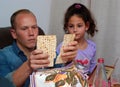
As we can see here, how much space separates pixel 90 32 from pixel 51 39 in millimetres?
1210

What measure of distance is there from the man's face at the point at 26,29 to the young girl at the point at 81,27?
607mm

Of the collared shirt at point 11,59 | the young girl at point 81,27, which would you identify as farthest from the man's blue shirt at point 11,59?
the young girl at point 81,27

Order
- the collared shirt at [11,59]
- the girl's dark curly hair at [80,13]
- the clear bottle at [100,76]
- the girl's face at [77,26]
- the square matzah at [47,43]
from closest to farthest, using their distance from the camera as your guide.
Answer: the square matzah at [47,43] < the clear bottle at [100,76] < the collared shirt at [11,59] < the girl's face at [77,26] < the girl's dark curly hair at [80,13]

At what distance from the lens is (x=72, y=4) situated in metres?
2.22

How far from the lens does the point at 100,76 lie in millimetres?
1106

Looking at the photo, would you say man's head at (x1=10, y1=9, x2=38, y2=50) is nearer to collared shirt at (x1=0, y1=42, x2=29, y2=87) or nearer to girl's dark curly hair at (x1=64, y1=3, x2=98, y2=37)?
collared shirt at (x1=0, y1=42, x2=29, y2=87)

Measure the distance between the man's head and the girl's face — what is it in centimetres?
60

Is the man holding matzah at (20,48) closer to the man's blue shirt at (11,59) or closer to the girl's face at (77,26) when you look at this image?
the man's blue shirt at (11,59)

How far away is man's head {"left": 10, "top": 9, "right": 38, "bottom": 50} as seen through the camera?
1.35m

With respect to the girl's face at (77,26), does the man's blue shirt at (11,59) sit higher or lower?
lower

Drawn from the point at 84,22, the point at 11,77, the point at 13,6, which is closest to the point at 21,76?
the point at 11,77

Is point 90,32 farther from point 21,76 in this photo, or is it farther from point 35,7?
point 21,76

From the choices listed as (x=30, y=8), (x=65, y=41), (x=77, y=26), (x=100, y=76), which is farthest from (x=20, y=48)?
(x=30, y=8)

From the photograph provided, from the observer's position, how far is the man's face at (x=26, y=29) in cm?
135
